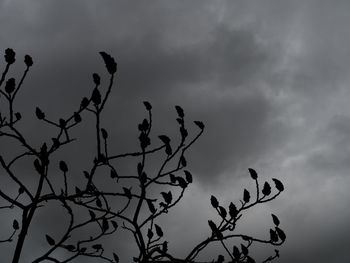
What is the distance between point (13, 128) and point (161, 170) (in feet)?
6.60

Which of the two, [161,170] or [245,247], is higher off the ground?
[161,170]

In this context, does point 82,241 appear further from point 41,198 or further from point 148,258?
point 148,258

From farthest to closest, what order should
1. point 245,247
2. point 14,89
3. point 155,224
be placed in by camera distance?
1. point 155,224
2. point 245,247
3. point 14,89

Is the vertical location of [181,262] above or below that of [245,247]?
below

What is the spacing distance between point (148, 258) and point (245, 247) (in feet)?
5.97

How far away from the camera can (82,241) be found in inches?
267

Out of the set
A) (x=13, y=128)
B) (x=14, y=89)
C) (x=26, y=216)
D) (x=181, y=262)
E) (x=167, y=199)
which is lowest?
(x=181, y=262)

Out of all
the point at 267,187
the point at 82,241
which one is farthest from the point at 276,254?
the point at 82,241

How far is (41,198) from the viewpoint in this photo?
17.1 ft

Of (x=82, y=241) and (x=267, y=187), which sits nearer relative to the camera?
(x=267, y=187)

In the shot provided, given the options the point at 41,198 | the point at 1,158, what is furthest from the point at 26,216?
the point at 1,158

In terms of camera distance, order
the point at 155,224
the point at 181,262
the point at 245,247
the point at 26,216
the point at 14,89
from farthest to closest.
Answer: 1. the point at 155,224
2. the point at 245,247
3. the point at 14,89
4. the point at 26,216
5. the point at 181,262

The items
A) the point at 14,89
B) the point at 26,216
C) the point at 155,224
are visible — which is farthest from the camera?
the point at 155,224

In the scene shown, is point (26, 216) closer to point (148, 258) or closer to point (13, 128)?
point (13, 128)
